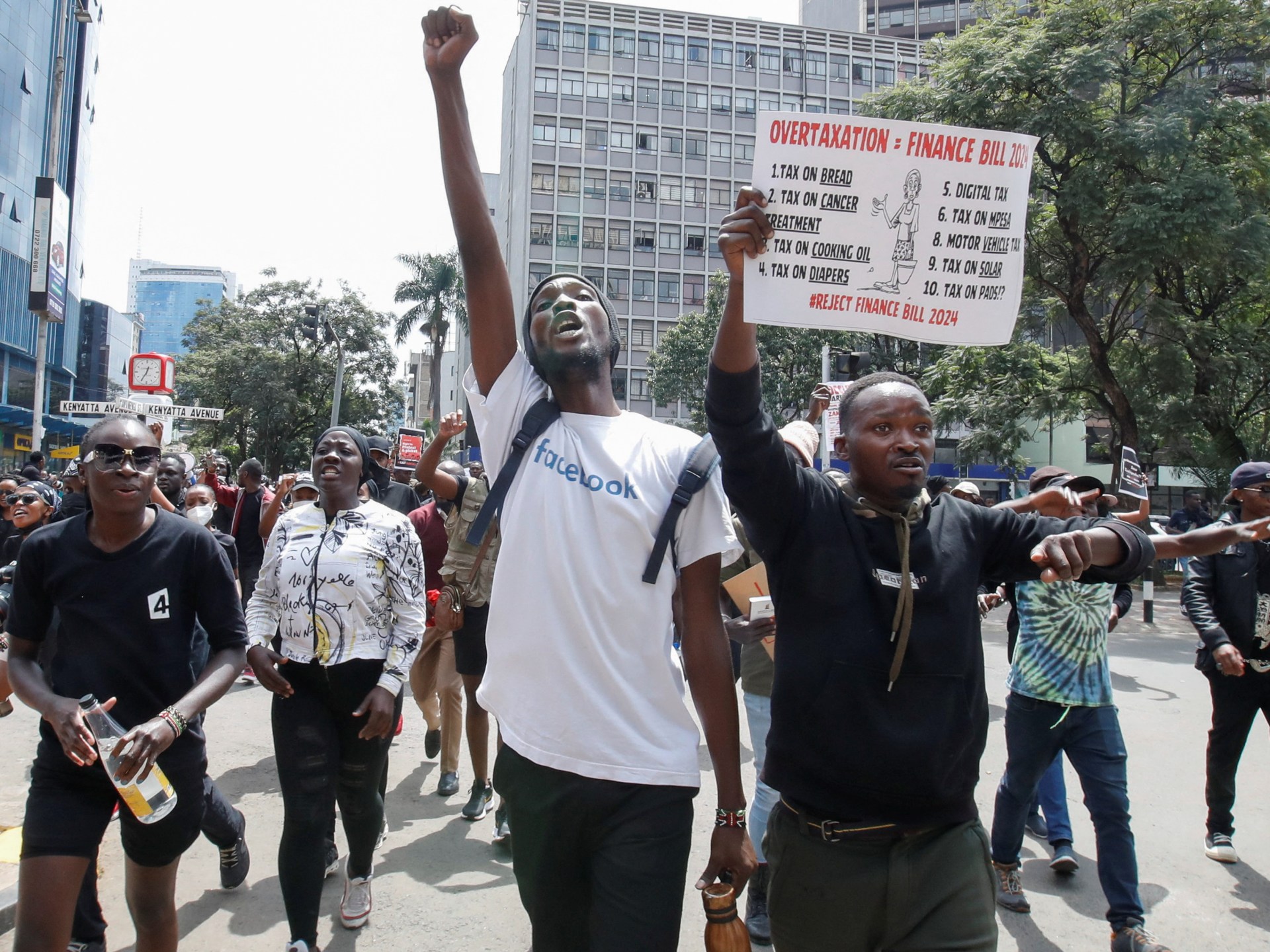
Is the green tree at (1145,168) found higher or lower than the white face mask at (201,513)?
higher

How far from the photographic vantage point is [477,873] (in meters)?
4.52

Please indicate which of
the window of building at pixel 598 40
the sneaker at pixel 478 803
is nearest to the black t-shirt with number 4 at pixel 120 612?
the sneaker at pixel 478 803

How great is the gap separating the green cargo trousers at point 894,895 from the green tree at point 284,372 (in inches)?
1388

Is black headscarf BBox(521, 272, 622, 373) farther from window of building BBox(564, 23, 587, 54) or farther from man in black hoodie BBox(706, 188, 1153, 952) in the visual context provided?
window of building BBox(564, 23, 587, 54)

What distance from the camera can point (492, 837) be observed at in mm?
4980

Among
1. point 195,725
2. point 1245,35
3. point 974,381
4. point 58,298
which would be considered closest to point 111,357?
point 58,298

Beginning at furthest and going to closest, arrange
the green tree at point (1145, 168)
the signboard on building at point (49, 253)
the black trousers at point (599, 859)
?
the signboard on building at point (49, 253) → the green tree at point (1145, 168) → the black trousers at point (599, 859)

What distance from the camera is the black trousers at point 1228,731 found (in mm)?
4863

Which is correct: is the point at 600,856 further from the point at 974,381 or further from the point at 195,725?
the point at 974,381

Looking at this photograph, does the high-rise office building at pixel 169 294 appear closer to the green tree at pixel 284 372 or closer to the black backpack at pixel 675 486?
the green tree at pixel 284 372

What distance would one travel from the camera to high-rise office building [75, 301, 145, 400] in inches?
2489

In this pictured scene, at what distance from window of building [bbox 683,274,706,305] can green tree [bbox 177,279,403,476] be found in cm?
2052

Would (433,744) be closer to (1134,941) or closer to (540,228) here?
(1134,941)

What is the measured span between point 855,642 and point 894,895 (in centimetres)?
59
